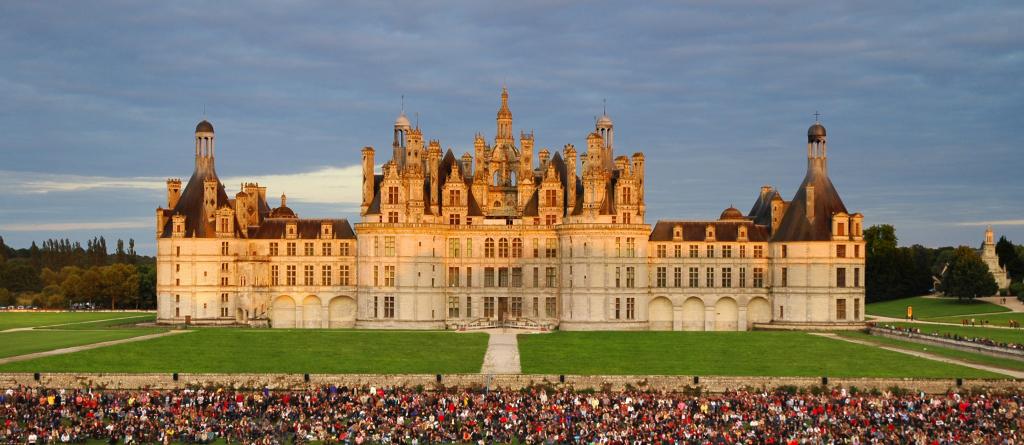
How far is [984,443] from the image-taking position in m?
52.4

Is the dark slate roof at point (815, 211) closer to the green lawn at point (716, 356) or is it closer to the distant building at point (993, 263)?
the green lawn at point (716, 356)

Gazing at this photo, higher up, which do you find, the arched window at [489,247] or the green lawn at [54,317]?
the arched window at [489,247]

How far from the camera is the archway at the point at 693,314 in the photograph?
338 ft

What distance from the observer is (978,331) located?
92.9 metres

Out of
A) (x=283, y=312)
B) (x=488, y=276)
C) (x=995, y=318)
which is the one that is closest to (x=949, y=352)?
(x=995, y=318)

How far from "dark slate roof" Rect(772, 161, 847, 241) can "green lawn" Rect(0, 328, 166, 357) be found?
5041cm

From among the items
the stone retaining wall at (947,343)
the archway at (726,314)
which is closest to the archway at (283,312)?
the archway at (726,314)

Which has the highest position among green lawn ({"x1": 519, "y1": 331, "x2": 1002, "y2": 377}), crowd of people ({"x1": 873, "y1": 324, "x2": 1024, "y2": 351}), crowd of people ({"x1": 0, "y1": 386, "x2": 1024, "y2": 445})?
crowd of people ({"x1": 873, "y1": 324, "x2": 1024, "y2": 351})

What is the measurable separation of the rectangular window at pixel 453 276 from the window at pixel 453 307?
1.18m

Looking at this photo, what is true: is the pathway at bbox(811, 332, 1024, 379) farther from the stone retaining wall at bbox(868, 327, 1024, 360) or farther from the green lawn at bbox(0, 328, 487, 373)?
the green lawn at bbox(0, 328, 487, 373)

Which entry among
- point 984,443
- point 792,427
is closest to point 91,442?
point 792,427

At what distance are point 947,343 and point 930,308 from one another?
41.7 meters

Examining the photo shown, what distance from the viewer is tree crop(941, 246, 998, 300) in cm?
12144

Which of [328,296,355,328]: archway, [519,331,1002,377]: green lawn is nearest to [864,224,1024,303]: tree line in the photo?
[519,331,1002,377]: green lawn
